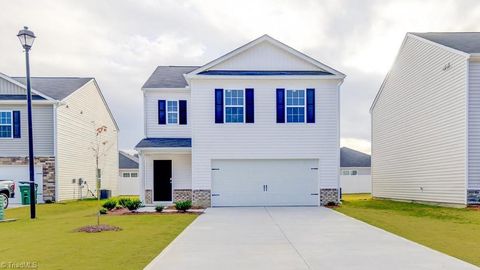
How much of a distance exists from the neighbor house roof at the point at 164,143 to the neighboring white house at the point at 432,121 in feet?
39.1

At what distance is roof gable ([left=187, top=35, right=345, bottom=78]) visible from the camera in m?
20.3

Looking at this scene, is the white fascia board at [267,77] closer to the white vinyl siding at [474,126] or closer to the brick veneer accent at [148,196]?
the white vinyl siding at [474,126]

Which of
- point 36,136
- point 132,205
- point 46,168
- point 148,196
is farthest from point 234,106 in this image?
Result: point 36,136

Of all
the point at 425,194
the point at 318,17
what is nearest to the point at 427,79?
Result: the point at 425,194

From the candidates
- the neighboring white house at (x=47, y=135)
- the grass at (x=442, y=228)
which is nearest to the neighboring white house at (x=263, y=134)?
the grass at (x=442, y=228)

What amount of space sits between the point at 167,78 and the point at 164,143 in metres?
4.49

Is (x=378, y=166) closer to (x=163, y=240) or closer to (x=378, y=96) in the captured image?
(x=378, y=96)

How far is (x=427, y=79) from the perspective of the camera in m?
21.0

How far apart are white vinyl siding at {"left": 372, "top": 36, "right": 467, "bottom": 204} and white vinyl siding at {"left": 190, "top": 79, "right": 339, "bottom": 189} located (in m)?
4.80

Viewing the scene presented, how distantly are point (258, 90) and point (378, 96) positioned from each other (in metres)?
11.5

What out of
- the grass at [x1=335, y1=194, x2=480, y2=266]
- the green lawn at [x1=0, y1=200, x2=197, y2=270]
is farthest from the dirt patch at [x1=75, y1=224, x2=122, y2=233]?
the grass at [x1=335, y1=194, x2=480, y2=266]

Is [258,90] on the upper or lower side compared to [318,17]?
lower

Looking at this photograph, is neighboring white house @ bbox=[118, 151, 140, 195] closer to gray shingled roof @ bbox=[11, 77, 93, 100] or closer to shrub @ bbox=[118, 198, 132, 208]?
gray shingled roof @ bbox=[11, 77, 93, 100]

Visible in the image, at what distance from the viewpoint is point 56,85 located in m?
27.6
